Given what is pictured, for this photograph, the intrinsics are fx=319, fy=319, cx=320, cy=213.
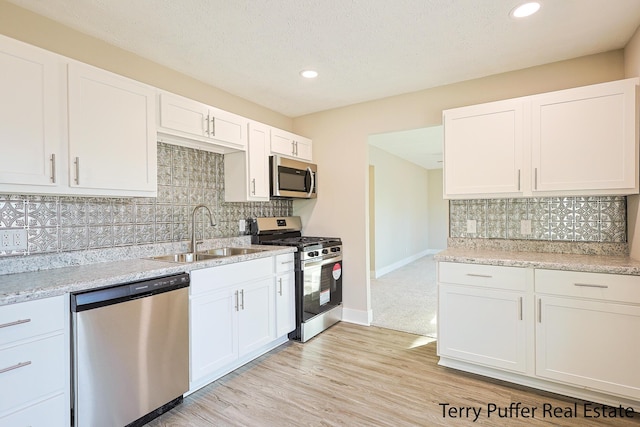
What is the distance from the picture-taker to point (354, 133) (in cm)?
368

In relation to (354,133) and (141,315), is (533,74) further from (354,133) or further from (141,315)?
(141,315)

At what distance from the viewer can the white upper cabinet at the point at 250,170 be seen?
3.06m

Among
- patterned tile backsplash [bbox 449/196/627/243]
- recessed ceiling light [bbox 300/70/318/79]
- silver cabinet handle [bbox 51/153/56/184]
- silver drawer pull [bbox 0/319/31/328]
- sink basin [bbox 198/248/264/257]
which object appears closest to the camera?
silver drawer pull [bbox 0/319/31/328]

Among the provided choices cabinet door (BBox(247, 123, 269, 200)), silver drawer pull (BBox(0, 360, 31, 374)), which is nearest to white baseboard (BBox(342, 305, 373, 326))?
cabinet door (BBox(247, 123, 269, 200))

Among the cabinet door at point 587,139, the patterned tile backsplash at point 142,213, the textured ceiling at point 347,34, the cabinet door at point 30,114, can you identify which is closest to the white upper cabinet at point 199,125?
the patterned tile backsplash at point 142,213

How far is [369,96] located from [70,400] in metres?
3.35

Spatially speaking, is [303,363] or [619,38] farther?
[303,363]

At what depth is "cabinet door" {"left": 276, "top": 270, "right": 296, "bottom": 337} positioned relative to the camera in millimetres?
2928

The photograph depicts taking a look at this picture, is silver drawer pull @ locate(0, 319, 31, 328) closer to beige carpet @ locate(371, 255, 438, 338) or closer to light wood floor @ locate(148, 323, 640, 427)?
light wood floor @ locate(148, 323, 640, 427)

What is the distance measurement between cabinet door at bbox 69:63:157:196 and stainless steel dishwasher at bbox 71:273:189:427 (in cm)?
69

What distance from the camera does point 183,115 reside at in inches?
96.4

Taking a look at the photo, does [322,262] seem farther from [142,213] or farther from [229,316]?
[142,213]

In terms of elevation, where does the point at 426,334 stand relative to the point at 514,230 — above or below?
below

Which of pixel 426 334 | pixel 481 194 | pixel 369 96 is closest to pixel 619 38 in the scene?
pixel 481 194
